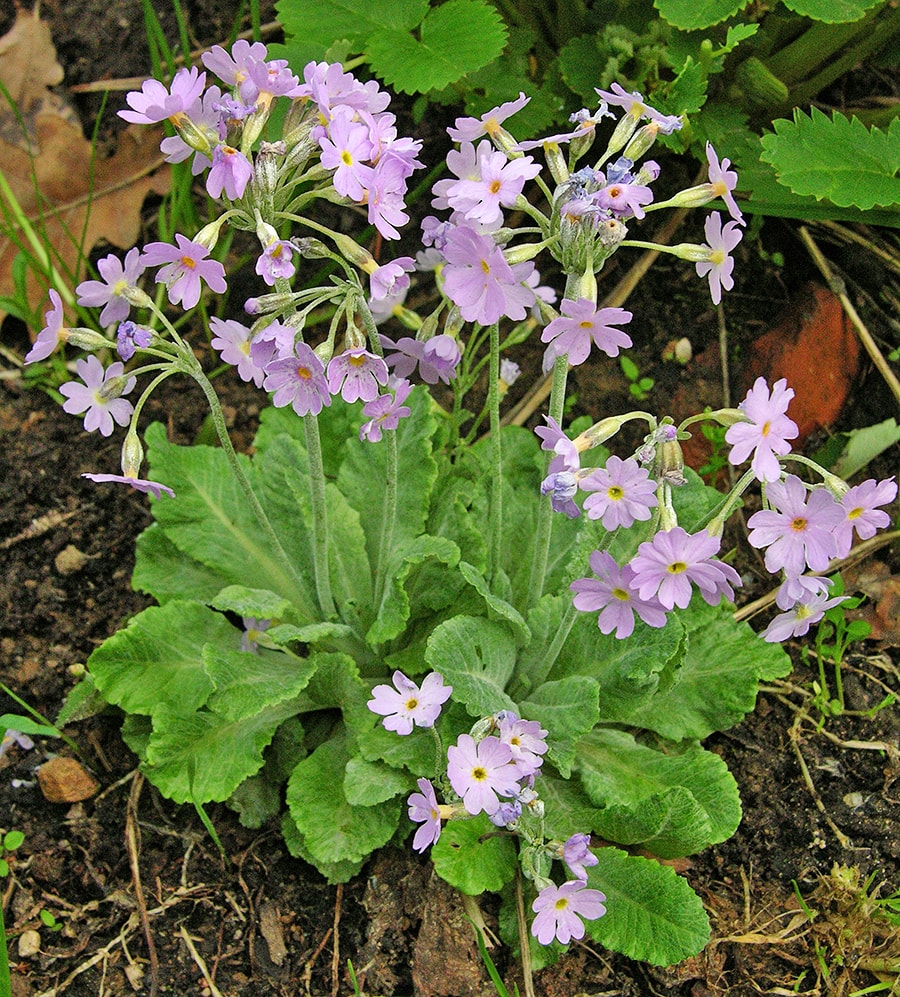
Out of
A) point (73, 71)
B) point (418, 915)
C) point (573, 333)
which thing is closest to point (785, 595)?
point (573, 333)

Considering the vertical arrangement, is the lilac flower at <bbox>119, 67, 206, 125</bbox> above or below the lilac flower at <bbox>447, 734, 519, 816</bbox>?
above

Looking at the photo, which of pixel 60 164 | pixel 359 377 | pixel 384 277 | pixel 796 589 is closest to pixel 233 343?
pixel 359 377

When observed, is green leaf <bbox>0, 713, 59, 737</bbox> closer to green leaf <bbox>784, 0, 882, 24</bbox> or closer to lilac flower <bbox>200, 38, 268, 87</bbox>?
lilac flower <bbox>200, 38, 268, 87</bbox>

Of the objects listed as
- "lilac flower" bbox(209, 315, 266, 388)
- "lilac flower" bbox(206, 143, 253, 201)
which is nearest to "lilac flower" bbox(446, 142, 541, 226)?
"lilac flower" bbox(206, 143, 253, 201)

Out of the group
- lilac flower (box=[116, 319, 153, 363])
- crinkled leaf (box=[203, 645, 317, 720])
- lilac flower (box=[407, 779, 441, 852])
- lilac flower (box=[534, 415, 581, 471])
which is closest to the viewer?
lilac flower (box=[534, 415, 581, 471])

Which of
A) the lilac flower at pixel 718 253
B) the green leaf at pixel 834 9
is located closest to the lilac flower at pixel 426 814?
the lilac flower at pixel 718 253
